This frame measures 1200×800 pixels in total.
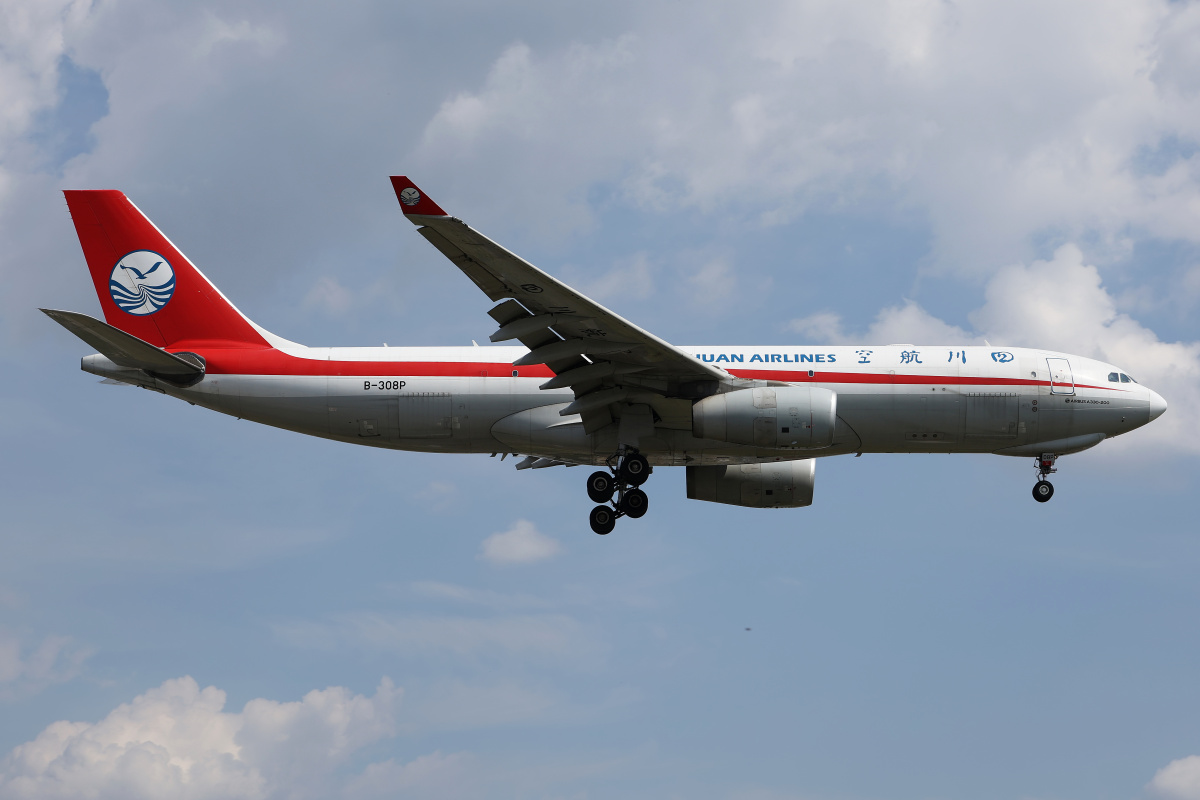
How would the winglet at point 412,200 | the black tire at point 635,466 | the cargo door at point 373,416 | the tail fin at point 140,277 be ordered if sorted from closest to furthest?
the winglet at point 412,200 → the black tire at point 635,466 → the cargo door at point 373,416 → the tail fin at point 140,277

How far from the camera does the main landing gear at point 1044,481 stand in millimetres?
32594

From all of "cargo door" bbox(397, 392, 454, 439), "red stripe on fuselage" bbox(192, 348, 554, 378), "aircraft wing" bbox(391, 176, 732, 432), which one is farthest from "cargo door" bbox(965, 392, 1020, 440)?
"cargo door" bbox(397, 392, 454, 439)

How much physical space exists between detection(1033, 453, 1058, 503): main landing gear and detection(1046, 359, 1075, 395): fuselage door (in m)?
1.97

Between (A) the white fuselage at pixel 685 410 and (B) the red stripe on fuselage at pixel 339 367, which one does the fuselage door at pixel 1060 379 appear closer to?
(A) the white fuselage at pixel 685 410

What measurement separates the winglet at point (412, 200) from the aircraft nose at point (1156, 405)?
67.1ft

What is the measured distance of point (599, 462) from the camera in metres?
34.0

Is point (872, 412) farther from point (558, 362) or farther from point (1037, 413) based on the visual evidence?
point (558, 362)

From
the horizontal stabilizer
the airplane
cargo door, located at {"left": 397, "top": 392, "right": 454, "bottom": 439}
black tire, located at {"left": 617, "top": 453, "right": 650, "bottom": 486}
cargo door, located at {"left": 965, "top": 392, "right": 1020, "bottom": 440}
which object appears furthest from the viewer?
cargo door, located at {"left": 397, "top": 392, "right": 454, "bottom": 439}

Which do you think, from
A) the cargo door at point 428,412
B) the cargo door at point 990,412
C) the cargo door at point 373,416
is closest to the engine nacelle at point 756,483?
the cargo door at point 990,412

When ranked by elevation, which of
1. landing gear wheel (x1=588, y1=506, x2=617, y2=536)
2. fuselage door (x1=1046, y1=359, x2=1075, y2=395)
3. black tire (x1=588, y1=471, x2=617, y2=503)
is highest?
fuselage door (x1=1046, y1=359, x2=1075, y2=395)

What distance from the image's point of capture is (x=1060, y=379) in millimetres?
31750

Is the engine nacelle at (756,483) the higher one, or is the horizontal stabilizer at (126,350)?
the horizontal stabilizer at (126,350)

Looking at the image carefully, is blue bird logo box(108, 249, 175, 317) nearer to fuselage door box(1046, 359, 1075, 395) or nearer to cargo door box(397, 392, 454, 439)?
cargo door box(397, 392, 454, 439)

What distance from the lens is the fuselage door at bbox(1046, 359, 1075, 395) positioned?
104 ft
